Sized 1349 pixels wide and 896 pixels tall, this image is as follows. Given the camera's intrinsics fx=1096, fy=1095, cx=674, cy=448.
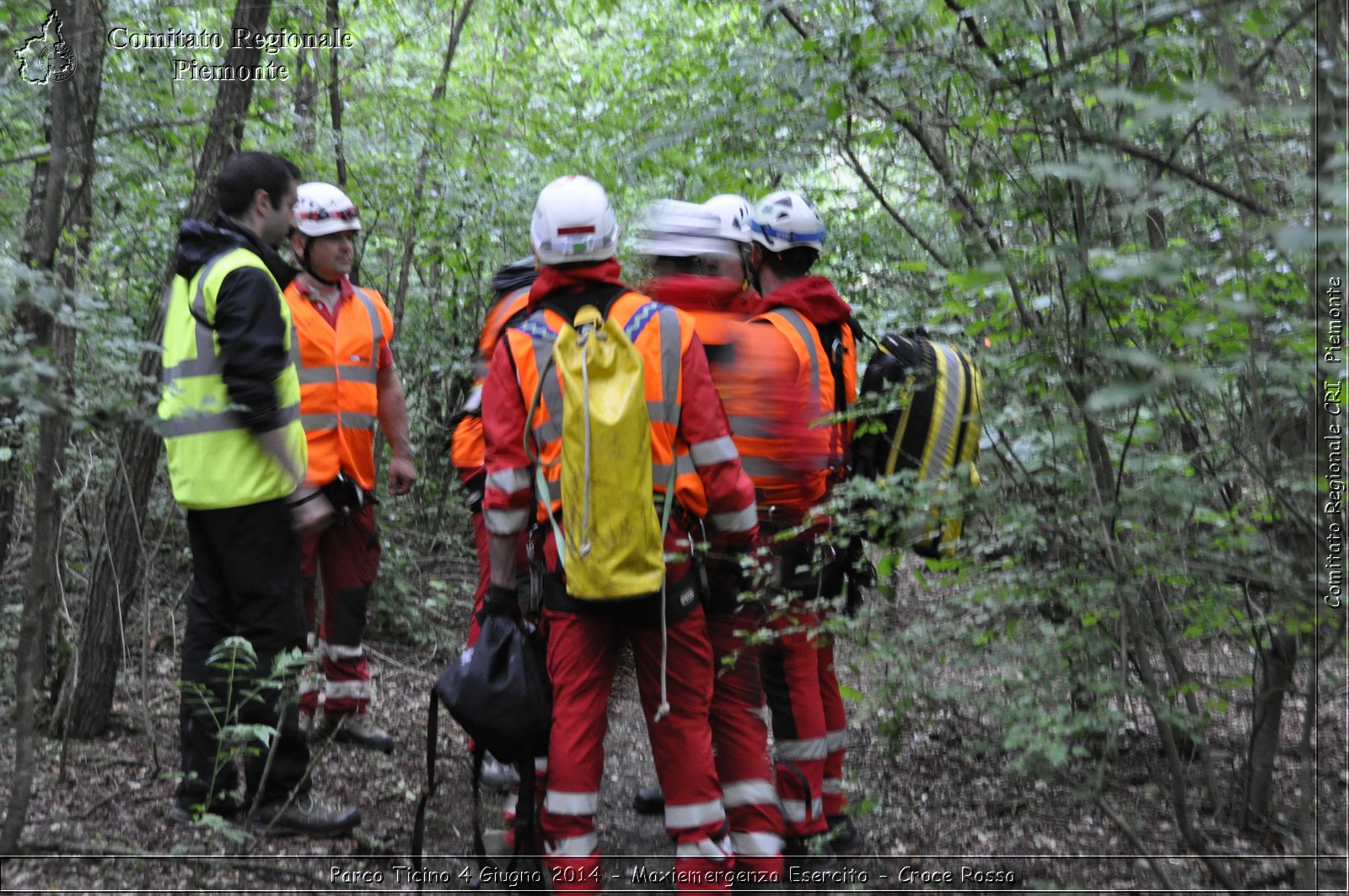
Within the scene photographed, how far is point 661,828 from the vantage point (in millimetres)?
4633

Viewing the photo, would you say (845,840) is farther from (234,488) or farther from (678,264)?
(234,488)

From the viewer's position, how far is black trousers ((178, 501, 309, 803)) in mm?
3752

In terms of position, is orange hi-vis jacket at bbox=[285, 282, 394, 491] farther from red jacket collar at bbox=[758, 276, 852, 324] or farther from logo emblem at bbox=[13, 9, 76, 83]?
red jacket collar at bbox=[758, 276, 852, 324]

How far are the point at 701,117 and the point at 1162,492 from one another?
123 inches

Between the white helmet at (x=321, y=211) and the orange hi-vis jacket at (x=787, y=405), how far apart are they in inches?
77.5

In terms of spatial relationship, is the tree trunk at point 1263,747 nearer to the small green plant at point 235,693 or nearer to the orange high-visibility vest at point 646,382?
the orange high-visibility vest at point 646,382

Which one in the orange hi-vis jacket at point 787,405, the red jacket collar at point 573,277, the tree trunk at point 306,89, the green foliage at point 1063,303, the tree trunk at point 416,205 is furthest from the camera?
the tree trunk at point 416,205

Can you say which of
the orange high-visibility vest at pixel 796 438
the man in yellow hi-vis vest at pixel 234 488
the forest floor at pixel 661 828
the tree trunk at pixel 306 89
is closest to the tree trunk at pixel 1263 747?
the forest floor at pixel 661 828

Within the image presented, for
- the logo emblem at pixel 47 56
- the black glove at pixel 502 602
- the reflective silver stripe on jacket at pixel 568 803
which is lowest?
the reflective silver stripe on jacket at pixel 568 803

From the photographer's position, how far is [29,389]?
255 centimetres

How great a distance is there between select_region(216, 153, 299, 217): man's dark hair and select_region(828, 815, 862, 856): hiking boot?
3202 mm

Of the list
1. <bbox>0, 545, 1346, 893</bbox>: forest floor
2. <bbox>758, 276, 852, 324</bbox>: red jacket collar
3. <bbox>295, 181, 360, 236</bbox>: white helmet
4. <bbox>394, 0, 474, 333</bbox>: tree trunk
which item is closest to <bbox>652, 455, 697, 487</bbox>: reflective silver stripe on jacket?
<bbox>0, 545, 1346, 893</bbox>: forest floor

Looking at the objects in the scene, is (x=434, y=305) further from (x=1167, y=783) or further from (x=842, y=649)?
(x=1167, y=783)

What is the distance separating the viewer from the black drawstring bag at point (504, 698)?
131 inches
